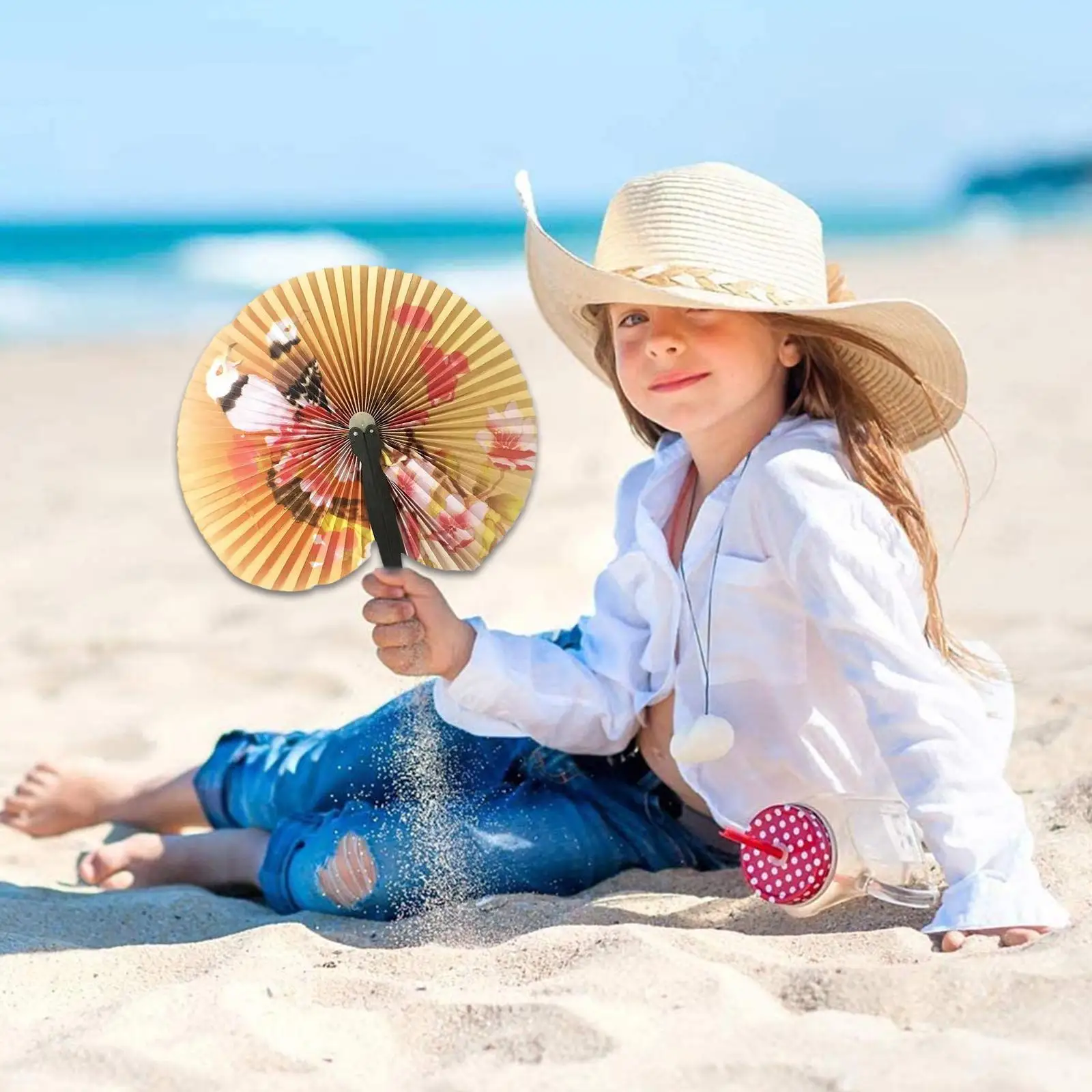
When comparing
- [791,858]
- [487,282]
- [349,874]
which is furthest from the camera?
[487,282]

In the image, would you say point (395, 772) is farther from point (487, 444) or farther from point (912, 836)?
point (912, 836)

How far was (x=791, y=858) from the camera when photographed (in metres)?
2.37

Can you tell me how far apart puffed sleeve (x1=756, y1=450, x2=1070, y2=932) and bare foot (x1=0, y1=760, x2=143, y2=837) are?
1.63m

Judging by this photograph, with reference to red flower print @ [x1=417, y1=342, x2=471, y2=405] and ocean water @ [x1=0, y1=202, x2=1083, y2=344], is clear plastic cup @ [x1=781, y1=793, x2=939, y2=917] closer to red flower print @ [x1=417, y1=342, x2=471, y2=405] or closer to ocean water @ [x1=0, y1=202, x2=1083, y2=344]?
red flower print @ [x1=417, y1=342, x2=471, y2=405]

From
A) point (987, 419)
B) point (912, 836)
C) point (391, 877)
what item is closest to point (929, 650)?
point (912, 836)

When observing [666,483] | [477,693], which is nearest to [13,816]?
[477,693]

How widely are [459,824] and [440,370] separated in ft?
2.57

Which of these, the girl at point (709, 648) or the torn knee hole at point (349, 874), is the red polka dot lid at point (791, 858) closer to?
the girl at point (709, 648)

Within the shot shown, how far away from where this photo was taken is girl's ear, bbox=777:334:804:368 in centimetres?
258

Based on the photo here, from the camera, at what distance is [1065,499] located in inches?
238

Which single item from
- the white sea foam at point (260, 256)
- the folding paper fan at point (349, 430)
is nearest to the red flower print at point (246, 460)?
the folding paper fan at point (349, 430)

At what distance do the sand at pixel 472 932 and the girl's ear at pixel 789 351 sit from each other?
86cm

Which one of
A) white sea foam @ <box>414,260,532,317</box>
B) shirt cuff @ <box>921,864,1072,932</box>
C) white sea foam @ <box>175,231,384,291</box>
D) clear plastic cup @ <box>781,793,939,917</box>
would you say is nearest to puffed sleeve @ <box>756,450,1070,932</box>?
shirt cuff @ <box>921,864,1072,932</box>

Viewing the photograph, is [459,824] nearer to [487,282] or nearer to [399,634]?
[399,634]
